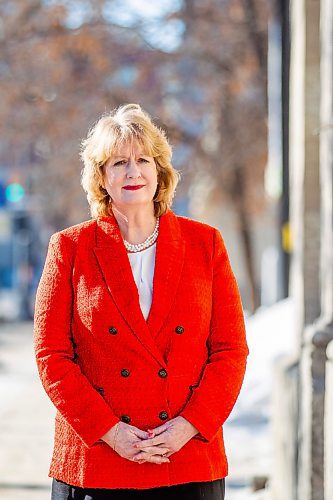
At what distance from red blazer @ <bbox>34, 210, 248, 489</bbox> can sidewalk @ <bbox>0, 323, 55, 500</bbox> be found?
4.60 m

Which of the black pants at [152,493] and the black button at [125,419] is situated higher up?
the black button at [125,419]

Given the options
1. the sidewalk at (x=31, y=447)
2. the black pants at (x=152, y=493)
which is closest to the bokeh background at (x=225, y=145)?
the sidewalk at (x=31, y=447)

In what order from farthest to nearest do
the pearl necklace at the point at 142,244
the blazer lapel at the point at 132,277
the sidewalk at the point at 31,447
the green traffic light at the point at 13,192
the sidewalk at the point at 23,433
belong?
the green traffic light at the point at 13,192 < the sidewalk at the point at 23,433 < the sidewalk at the point at 31,447 < the pearl necklace at the point at 142,244 < the blazer lapel at the point at 132,277

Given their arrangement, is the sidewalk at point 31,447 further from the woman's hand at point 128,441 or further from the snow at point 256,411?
the woman's hand at point 128,441

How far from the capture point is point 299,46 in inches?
291

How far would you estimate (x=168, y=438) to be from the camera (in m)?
Result: 3.18

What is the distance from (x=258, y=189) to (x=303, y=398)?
23037 millimetres

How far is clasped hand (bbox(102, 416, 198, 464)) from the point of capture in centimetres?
316

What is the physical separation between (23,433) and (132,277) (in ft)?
24.9

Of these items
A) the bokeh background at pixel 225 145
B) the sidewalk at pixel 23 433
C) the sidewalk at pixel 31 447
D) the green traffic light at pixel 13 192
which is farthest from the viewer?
the green traffic light at pixel 13 192

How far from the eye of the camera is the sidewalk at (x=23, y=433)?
8197 millimetres

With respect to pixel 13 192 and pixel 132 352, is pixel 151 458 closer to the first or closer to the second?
pixel 132 352

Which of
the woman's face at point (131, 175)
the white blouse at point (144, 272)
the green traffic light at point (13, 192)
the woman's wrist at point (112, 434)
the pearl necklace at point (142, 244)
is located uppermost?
the green traffic light at point (13, 192)

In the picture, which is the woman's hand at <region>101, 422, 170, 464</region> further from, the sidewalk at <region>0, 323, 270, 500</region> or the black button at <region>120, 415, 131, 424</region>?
the sidewalk at <region>0, 323, 270, 500</region>
